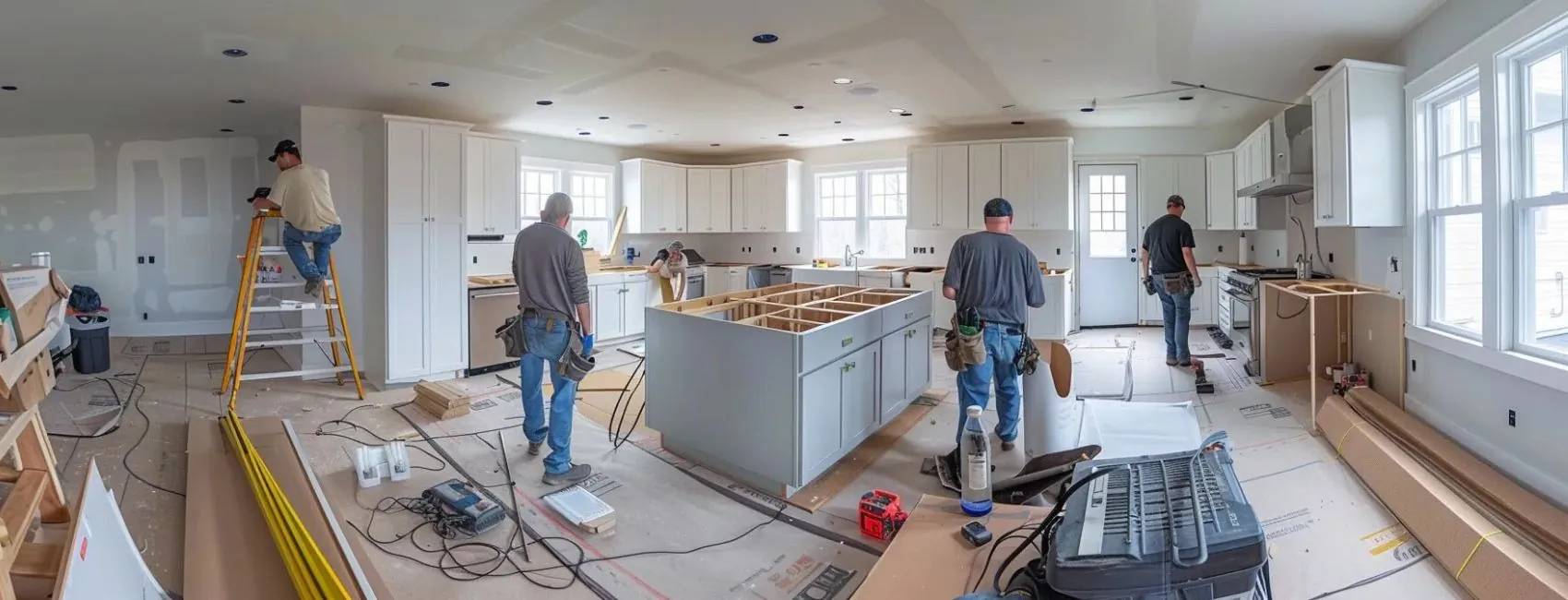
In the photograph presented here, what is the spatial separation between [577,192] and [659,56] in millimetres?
3936

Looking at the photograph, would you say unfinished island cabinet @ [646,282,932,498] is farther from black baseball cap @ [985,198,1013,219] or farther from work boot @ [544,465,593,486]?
black baseball cap @ [985,198,1013,219]

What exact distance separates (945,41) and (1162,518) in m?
3.47

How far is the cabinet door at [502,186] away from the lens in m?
6.38

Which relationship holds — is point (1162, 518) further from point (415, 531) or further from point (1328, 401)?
point (1328, 401)

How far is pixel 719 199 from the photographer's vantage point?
8.92 metres

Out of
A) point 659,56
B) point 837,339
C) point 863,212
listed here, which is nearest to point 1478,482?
point 837,339

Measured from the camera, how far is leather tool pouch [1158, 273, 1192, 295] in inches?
220

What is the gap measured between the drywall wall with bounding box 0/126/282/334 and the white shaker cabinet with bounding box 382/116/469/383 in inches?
Answer: 125

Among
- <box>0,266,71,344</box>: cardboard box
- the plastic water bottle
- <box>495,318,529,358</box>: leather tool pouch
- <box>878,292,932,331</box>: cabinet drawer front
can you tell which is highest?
<box>0,266,71,344</box>: cardboard box

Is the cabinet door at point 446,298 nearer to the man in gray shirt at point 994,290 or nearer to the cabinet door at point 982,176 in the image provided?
the man in gray shirt at point 994,290

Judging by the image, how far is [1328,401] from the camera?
4.07 m

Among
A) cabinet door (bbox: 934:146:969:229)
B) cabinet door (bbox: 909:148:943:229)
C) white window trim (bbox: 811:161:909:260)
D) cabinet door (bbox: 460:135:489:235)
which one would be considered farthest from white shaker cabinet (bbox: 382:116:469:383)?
cabinet door (bbox: 934:146:969:229)

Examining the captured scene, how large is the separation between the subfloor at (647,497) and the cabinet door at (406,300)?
12.2 inches

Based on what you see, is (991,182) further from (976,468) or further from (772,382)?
(976,468)
